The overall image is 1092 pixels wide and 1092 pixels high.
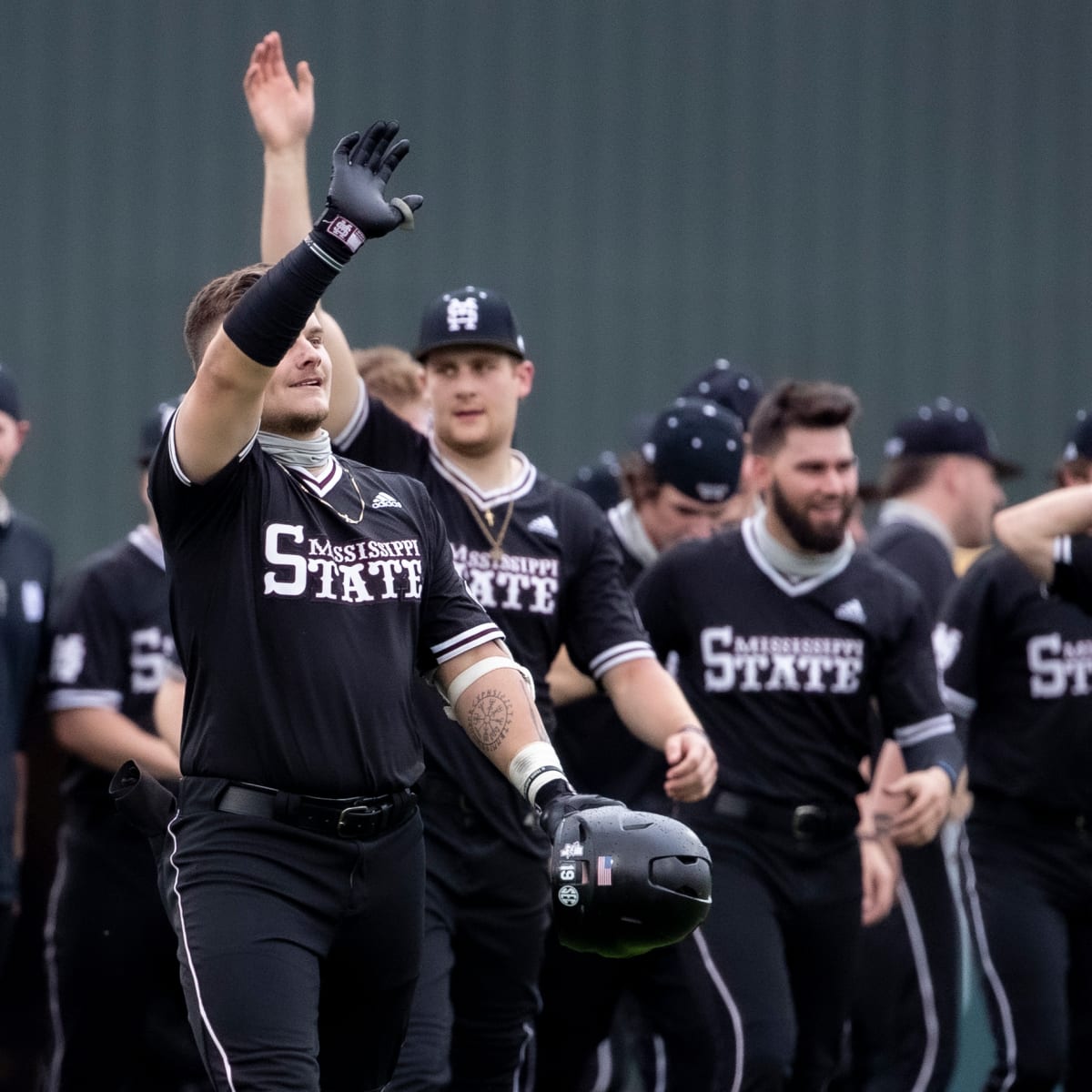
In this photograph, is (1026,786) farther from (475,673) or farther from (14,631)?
(14,631)

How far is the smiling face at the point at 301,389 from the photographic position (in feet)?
13.1

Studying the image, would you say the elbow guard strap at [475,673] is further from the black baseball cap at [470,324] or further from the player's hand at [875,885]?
the player's hand at [875,885]

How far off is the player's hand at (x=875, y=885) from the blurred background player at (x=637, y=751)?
703 mm

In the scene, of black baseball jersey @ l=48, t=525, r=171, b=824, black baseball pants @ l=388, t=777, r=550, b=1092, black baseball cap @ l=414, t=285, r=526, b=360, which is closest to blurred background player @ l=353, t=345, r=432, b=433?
black baseball jersey @ l=48, t=525, r=171, b=824

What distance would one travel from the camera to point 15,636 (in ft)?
20.9

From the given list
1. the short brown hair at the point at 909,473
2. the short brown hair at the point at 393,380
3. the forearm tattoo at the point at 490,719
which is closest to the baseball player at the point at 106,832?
the short brown hair at the point at 393,380

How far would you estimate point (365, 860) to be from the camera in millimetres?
3971

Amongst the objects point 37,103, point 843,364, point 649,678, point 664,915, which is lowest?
point 664,915

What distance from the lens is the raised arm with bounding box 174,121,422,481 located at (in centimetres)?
362

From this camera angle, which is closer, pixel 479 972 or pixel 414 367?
pixel 479 972

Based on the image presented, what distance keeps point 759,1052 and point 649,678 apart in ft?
3.41

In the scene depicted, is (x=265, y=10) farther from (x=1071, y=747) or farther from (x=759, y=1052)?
(x=759, y=1052)

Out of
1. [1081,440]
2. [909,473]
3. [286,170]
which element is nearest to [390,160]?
[286,170]

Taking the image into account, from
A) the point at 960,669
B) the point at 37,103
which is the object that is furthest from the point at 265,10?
the point at 960,669
